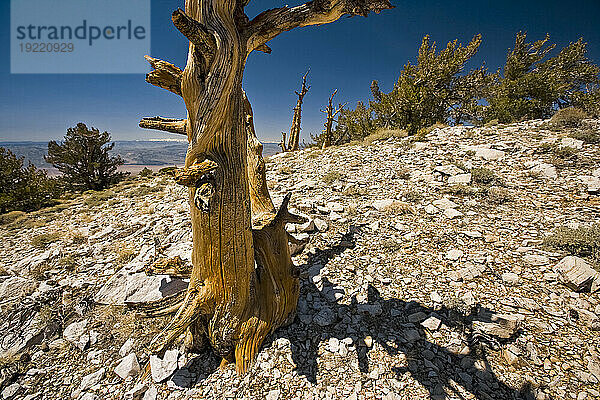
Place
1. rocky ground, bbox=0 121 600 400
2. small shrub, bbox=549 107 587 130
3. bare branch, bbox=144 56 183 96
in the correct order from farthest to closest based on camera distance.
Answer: small shrub, bbox=549 107 587 130
rocky ground, bbox=0 121 600 400
bare branch, bbox=144 56 183 96

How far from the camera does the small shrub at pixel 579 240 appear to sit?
3.89m

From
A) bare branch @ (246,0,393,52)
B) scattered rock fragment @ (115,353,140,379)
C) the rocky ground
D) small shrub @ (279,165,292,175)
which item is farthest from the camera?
small shrub @ (279,165,292,175)

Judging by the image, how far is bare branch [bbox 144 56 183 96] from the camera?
212cm

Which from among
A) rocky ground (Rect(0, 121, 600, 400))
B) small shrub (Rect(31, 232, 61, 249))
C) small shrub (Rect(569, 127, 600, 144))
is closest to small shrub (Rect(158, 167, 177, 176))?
rocky ground (Rect(0, 121, 600, 400))

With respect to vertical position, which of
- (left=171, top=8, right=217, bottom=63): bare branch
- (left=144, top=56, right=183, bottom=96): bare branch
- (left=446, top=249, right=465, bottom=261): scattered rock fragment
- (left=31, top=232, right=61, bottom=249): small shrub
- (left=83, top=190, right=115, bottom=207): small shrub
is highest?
(left=171, top=8, right=217, bottom=63): bare branch

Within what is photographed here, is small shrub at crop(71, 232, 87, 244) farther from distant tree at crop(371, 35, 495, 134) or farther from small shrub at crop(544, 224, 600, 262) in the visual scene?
distant tree at crop(371, 35, 495, 134)

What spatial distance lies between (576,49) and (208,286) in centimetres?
2451

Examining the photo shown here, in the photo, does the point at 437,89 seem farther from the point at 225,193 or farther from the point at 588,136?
the point at 225,193

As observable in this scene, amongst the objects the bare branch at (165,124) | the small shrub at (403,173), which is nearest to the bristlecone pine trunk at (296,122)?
the small shrub at (403,173)

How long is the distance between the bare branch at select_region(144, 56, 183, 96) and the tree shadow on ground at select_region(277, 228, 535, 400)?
3.27m

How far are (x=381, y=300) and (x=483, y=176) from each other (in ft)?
17.4

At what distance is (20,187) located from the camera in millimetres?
12195

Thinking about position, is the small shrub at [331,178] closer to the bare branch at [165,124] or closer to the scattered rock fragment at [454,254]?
the scattered rock fragment at [454,254]

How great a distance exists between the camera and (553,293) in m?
3.47
